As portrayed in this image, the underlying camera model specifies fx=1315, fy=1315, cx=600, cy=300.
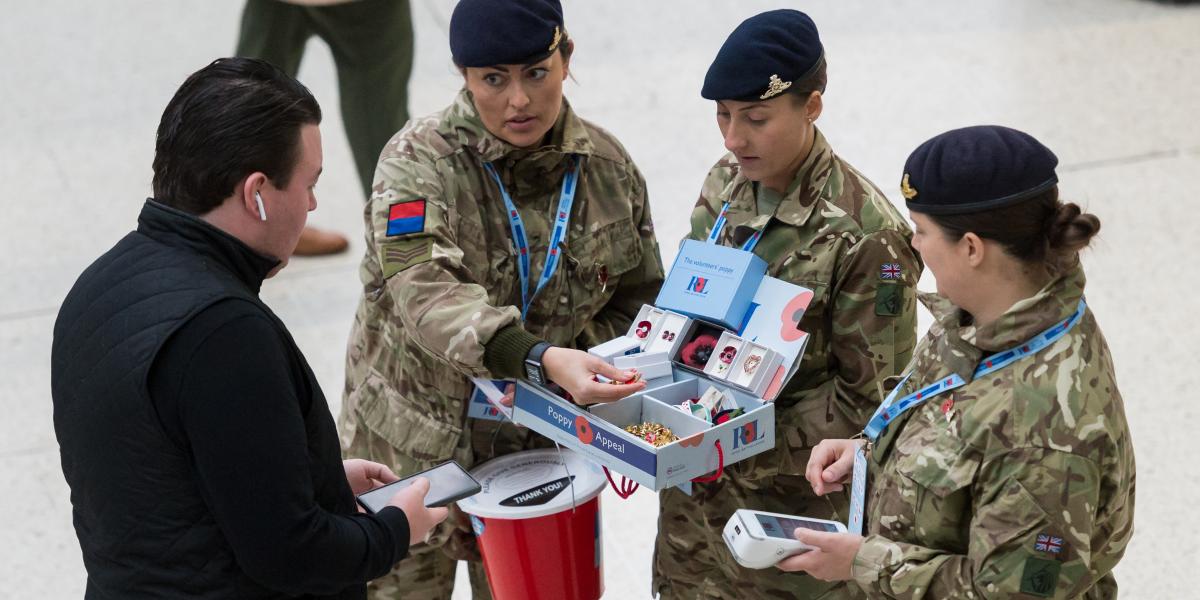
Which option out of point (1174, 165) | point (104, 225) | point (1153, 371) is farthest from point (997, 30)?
point (104, 225)

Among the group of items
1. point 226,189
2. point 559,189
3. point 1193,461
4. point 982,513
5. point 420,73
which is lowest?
point 1193,461

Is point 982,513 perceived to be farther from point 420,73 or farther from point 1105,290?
point 420,73

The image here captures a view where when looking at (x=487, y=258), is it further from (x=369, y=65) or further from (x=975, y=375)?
(x=369, y=65)

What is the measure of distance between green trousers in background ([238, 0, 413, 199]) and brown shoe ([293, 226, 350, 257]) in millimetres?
496

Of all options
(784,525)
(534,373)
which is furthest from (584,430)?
(784,525)

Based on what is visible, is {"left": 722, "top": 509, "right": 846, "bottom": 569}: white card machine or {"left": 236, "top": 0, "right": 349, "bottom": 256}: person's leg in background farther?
{"left": 236, "top": 0, "right": 349, "bottom": 256}: person's leg in background

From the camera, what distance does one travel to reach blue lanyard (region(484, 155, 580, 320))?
2668 millimetres

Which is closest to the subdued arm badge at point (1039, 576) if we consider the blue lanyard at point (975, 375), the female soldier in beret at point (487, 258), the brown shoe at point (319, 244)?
the blue lanyard at point (975, 375)

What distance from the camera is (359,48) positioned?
4.96 meters

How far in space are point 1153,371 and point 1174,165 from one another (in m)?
1.84

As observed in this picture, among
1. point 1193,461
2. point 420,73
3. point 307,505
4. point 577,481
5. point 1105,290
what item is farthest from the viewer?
point 420,73

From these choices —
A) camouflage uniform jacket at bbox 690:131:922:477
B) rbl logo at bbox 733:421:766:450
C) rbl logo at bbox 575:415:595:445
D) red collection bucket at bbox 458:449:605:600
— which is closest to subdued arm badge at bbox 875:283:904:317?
camouflage uniform jacket at bbox 690:131:922:477

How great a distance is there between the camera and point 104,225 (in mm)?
5703

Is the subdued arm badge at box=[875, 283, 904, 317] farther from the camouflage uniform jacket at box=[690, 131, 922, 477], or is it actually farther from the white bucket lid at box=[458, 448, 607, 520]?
the white bucket lid at box=[458, 448, 607, 520]
